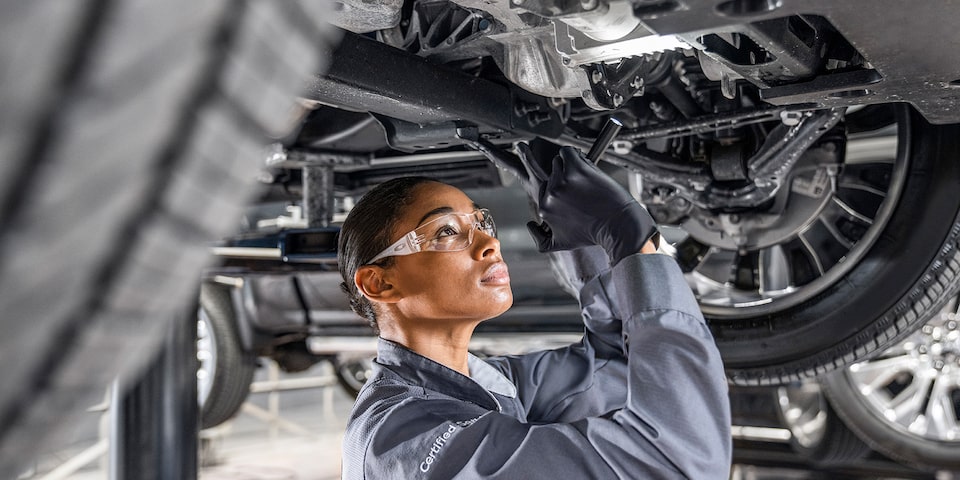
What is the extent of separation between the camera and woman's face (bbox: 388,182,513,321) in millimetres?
1260

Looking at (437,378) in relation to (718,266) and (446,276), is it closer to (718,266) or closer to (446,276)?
(446,276)

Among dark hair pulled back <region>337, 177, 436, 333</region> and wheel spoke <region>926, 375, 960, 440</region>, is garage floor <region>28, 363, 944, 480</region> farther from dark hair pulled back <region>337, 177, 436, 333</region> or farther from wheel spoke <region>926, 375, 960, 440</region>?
dark hair pulled back <region>337, 177, 436, 333</region>

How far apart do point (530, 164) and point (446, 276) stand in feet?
0.68

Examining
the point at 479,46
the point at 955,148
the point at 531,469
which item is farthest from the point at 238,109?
the point at 955,148

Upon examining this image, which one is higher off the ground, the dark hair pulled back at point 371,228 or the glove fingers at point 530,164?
the glove fingers at point 530,164

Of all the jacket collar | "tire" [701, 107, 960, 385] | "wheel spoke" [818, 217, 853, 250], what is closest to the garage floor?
the jacket collar

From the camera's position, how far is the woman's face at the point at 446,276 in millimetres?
1260

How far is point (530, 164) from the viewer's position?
129cm

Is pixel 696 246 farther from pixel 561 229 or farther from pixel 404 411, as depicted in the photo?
pixel 404 411

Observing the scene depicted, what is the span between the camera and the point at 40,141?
24 centimetres

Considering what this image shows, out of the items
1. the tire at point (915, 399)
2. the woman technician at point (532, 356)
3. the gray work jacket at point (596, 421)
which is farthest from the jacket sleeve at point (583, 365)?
the tire at point (915, 399)

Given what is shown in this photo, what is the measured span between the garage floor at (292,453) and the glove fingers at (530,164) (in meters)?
0.70

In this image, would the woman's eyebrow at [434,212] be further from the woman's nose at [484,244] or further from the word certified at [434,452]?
the word certified at [434,452]

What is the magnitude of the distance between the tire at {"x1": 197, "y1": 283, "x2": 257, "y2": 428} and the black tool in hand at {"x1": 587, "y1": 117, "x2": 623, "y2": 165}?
1844 mm
